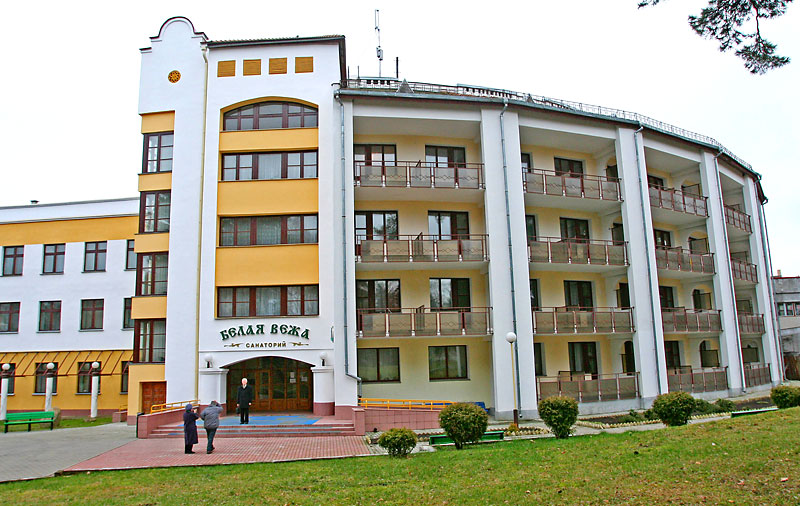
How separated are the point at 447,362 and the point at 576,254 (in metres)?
7.45

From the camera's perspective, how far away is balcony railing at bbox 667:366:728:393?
85.0ft

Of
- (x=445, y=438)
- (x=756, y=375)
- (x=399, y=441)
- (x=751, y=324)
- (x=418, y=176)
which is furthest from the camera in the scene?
(x=751, y=324)

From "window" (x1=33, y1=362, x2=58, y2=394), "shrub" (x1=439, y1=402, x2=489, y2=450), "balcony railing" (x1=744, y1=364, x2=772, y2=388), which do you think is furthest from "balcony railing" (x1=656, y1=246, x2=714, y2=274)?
"window" (x1=33, y1=362, x2=58, y2=394)

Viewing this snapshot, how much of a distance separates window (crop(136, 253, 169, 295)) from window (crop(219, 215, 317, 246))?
3118mm

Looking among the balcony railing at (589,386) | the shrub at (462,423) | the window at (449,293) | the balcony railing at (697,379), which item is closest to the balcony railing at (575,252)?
the window at (449,293)

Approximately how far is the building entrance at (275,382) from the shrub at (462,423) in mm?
10743

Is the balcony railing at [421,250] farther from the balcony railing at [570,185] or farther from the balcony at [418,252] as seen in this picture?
the balcony railing at [570,185]

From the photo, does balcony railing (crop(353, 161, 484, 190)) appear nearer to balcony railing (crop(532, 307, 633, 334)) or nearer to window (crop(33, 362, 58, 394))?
balcony railing (crop(532, 307, 633, 334))

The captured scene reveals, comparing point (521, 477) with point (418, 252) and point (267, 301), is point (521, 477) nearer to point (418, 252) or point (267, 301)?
point (418, 252)

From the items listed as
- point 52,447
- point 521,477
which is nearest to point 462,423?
point 521,477

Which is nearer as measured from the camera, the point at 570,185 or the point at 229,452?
the point at 229,452

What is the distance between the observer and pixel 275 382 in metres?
24.8

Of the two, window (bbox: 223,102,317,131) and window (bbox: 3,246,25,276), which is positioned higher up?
window (bbox: 223,102,317,131)

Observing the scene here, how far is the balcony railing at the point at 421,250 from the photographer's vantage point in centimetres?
2362
